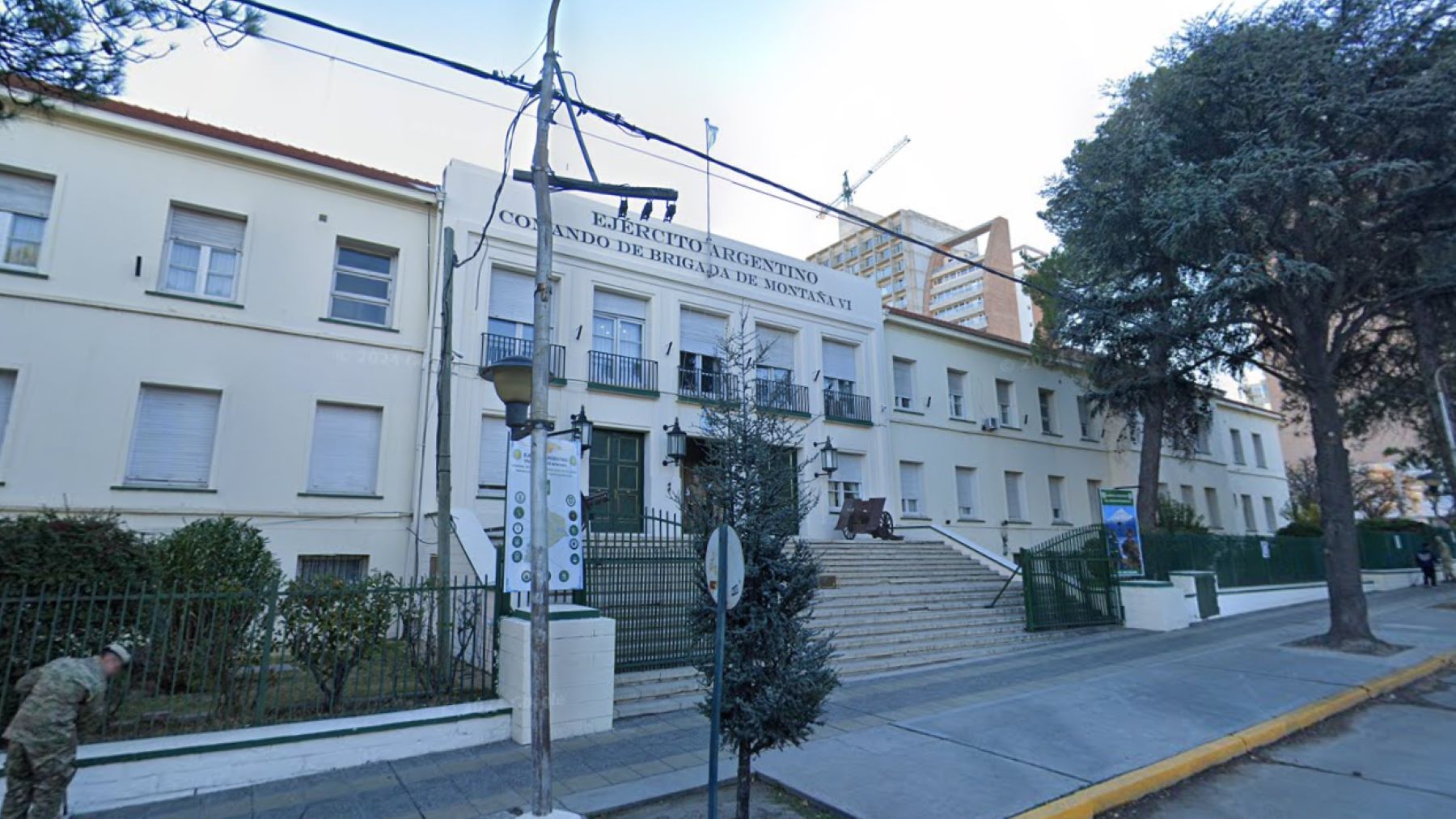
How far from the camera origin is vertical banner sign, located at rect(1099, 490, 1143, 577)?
15266 millimetres

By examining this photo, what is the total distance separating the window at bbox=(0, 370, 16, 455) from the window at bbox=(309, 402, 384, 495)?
422 centimetres

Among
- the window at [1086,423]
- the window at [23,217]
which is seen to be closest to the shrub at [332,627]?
the window at [23,217]

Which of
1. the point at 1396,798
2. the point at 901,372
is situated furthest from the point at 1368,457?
the point at 1396,798

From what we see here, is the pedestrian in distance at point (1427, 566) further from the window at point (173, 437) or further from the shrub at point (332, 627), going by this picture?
the window at point (173, 437)

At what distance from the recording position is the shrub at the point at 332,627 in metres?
6.56

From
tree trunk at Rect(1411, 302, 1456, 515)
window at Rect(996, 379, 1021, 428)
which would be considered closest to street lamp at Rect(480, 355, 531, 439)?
tree trunk at Rect(1411, 302, 1456, 515)

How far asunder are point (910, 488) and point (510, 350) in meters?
12.8

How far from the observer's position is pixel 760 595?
193 inches

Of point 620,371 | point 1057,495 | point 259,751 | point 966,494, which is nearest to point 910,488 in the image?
point 966,494

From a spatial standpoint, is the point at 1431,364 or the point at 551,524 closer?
the point at 551,524

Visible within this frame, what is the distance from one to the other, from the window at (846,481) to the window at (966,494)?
411cm

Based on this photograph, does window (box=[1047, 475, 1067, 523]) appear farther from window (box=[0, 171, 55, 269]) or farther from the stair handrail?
window (box=[0, 171, 55, 269])

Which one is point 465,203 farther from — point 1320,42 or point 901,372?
point 1320,42

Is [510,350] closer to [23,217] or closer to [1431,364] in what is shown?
[23,217]
